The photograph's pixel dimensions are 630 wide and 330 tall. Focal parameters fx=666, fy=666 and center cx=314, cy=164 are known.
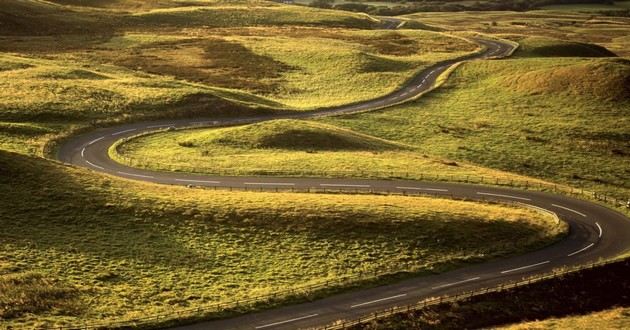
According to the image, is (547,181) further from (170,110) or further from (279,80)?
(279,80)

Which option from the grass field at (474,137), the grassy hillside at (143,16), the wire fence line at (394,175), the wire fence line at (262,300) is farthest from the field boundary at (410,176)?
the grassy hillside at (143,16)

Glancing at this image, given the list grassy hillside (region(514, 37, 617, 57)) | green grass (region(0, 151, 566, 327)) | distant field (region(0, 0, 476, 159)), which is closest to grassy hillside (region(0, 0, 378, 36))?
distant field (region(0, 0, 476, 159))

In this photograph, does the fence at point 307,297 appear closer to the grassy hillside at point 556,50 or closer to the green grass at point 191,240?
the green grass at point 191,240

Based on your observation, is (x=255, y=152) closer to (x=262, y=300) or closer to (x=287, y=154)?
(x=287, y=154)

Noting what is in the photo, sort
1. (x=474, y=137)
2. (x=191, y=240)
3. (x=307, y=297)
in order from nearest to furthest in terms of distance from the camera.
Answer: (x=307, y=297) < (x=191, y=240) < (x=474, y=137)

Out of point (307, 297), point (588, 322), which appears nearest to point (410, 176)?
point (588, 322)

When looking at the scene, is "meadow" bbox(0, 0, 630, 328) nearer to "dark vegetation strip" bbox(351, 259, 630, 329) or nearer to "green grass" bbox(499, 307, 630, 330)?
"dark vegetation strip" bbox(351, 259, 630, 329)

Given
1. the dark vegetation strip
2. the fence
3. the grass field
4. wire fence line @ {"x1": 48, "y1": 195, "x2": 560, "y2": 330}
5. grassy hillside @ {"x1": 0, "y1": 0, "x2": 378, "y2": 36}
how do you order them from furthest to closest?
grassy hillside @ {"x1": 0, "y1": 0, "x2": 378, "y2": 36} < the grass field < the dark vegetation strip < the fence < wire fence line @ {"x1": 48, "y1": 195, "x2": 560, "y2": 330}
